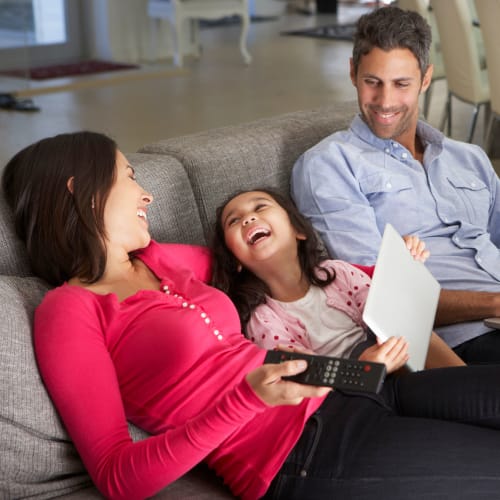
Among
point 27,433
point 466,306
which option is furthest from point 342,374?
point 466,306

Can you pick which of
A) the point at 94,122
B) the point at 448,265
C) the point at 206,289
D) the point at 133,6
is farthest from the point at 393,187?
the point at 133,6

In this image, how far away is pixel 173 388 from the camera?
58.5 inches

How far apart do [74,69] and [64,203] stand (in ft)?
20.4

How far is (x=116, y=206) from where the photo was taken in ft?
5.42

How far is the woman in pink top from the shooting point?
52.8 inches

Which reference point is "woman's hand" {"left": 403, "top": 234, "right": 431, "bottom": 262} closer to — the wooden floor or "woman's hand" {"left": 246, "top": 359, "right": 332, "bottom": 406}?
"woman's hand" {"left": 246, "top": 359, "right": 332, "bottom": 406}

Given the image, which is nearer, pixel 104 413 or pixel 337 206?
pixel 104 413

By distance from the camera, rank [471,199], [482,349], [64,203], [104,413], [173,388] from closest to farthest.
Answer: [104,413] < [173,388] < [64,203] < [482,349] < [471,199]

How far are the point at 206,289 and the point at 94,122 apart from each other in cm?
429

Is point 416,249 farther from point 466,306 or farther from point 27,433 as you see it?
point 27,433

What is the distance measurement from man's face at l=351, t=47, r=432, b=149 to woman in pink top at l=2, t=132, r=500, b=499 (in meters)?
0.71

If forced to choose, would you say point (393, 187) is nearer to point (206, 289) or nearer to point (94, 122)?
point (206, 289)

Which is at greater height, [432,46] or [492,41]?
[492,41]

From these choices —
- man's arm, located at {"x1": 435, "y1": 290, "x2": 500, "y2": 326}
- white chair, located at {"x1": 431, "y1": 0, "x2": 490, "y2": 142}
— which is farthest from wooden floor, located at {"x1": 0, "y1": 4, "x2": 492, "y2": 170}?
man's arm, located at {"x1": 435, "y1": 290, "x2": 500, "y2": 326}
